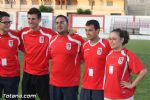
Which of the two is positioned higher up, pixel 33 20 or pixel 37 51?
pixel 33 20

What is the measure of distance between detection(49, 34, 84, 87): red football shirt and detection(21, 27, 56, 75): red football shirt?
297mm

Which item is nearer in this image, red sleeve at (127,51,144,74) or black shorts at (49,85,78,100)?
red sleeve at (127,51,144,74)

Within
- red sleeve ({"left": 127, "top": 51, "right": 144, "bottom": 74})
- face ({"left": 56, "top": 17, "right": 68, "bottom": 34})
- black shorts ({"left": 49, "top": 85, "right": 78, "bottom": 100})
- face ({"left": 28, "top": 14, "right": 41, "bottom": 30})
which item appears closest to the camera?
red sleeve ({"left": 127, "top": 51, "right": 144, "bottom": 74})

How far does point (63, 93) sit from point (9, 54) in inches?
43.6

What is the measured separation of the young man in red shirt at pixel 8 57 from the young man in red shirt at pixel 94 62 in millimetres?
1279

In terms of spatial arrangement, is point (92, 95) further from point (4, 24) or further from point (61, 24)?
point (4, 24)

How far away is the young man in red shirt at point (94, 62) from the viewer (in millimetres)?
5902

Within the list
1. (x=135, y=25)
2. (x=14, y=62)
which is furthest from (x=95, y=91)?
(x=135, y=25)

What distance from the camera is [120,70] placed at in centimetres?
543

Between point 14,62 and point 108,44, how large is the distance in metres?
1.62

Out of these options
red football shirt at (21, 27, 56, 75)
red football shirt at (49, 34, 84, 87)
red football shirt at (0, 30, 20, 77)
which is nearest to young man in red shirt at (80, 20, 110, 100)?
red football shirt at (49, 34, 84, 87)

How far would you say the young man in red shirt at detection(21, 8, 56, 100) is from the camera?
645 cm

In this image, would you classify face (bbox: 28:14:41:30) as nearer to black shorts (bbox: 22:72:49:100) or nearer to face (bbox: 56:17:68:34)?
Answer: face (bbox: 56:17:68:34)

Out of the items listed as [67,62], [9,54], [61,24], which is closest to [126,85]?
[67,62]
